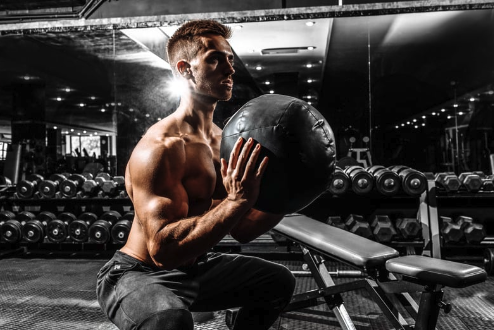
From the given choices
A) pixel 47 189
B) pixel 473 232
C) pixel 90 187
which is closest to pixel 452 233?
pixel 473 232

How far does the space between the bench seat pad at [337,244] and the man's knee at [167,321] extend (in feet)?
2.93

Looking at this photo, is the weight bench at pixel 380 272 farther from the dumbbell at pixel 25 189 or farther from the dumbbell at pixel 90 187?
the dumbbell at pixel 25 189

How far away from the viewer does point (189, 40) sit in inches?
58.7

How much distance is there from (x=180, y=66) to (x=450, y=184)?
3378 millimetres

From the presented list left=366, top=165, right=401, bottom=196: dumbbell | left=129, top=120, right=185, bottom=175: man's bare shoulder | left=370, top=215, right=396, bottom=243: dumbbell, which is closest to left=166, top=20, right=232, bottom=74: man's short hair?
left=129, top=120, right=185, bottom=175: man's bare shoulder

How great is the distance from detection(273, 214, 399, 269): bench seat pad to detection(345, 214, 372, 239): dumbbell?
145cm

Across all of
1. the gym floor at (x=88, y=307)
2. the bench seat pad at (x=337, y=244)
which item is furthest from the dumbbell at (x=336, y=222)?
the bench seat pad at (x=337, y=244)

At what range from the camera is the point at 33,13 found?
484 centimetres

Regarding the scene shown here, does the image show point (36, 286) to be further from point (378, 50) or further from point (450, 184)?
point (378, 50)

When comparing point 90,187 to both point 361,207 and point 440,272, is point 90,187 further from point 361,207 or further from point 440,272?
point 440,272

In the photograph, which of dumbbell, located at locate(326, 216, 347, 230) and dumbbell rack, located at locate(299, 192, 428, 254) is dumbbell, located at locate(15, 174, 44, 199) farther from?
dumbbell, located at locate(326, 216, 347, 230)

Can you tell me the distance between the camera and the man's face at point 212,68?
1.46m

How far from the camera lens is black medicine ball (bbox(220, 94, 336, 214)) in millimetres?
1207

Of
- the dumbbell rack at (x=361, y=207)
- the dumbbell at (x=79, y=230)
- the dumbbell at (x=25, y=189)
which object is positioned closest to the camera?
the dumbbell at (x=79, y=230)
